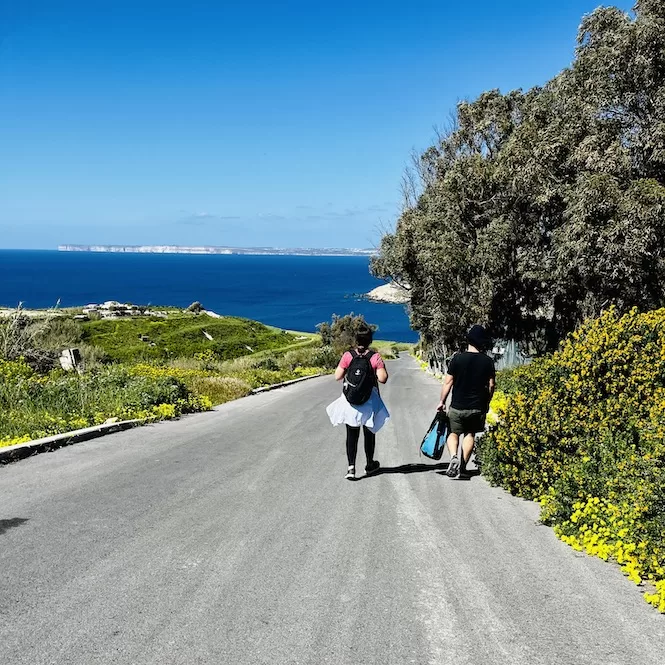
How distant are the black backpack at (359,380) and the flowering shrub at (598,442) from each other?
1.59 metres

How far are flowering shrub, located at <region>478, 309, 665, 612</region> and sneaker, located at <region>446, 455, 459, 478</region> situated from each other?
0.34 meters

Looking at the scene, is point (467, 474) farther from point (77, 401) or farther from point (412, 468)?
point (77, 401)

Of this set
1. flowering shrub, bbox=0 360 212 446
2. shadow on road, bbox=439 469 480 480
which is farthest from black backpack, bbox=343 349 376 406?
flowering shrub, bbox=0 360 212 446

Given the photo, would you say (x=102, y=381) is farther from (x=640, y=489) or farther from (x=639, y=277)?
(x=639, y=277)

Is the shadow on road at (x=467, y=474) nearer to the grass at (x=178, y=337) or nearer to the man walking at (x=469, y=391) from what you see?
the man walking at (x=469, y=391)

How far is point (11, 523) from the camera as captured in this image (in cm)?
541

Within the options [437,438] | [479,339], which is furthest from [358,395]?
[479,339]

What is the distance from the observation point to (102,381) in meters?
13.0

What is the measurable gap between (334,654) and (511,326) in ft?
80.3

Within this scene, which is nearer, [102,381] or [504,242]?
[102,381]

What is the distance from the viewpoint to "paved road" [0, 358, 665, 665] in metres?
3.56

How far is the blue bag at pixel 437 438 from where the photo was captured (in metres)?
8.00

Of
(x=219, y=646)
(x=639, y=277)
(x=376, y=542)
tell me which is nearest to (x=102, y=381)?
(x=376, y=542)

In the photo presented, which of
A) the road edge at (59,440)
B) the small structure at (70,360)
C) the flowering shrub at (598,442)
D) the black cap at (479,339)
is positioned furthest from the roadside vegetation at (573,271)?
the small structure at (70,360)
